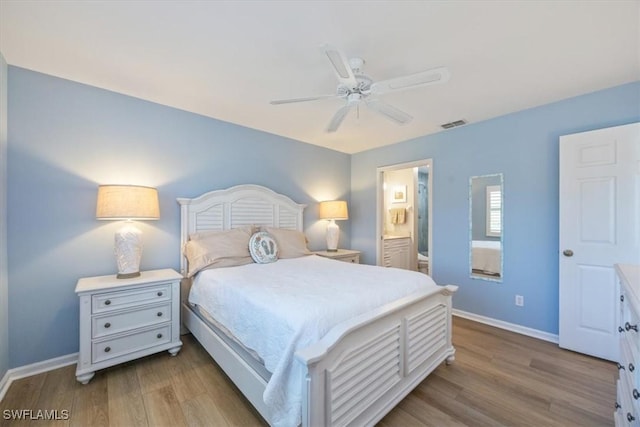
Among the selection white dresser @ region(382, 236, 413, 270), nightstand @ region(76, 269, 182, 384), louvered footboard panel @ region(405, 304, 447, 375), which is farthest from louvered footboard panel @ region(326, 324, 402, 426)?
white dresser @ region(382, 236, 413, 270)

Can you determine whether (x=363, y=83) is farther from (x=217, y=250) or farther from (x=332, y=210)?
(x=332, y=210)

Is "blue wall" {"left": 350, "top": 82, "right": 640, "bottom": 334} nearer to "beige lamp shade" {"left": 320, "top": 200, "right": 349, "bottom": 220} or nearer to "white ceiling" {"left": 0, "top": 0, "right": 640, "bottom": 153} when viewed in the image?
"white ceiling" {"left": 0, "top": 0, "right": 640, "bottom": 153}

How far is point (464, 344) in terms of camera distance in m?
2.65

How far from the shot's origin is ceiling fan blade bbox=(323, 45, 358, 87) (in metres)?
1.45

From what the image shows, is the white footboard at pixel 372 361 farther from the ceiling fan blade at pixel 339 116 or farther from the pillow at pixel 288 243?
the pillow at pixel 288 243

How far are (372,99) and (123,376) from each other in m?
2.86

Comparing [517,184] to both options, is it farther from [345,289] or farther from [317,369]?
[317,369]

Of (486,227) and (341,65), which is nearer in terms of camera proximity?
(341,65)

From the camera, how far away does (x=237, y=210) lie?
3.23 m

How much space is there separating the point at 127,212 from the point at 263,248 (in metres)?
1.27

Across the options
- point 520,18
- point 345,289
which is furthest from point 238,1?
point 345,289

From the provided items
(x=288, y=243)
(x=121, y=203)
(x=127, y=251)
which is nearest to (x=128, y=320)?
(x=127, y=251)

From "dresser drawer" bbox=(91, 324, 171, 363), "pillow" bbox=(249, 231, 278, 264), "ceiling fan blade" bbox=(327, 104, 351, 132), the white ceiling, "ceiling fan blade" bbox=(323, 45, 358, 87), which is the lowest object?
"dresser drawer" bbox=(91, 324, 171, 363)

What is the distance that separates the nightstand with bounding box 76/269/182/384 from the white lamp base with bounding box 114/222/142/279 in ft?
0.26
